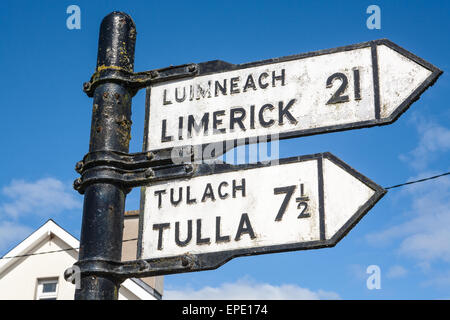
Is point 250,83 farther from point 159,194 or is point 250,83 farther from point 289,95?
point 159,194

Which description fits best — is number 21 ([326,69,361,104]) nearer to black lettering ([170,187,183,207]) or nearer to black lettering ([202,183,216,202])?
black lettering ([202,183,216,202])

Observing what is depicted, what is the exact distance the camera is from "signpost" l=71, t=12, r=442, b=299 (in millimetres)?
3223

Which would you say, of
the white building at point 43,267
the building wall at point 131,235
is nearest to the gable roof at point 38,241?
the white building at point 43,267

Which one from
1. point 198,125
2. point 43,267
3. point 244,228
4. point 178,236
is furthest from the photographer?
point 43,267

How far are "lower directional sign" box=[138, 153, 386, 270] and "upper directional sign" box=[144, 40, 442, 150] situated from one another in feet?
0.61

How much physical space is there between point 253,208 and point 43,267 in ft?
45.8

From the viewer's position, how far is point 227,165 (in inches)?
136

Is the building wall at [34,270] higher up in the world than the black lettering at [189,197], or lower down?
higher up

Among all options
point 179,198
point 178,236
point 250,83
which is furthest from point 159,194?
point 250,83

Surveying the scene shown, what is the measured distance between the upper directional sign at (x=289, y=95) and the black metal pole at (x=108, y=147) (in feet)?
0.58

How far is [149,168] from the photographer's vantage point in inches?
139

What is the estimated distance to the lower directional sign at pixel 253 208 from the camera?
315 cm

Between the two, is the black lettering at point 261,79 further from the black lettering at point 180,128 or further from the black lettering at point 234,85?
the black lettering at point 180,128
